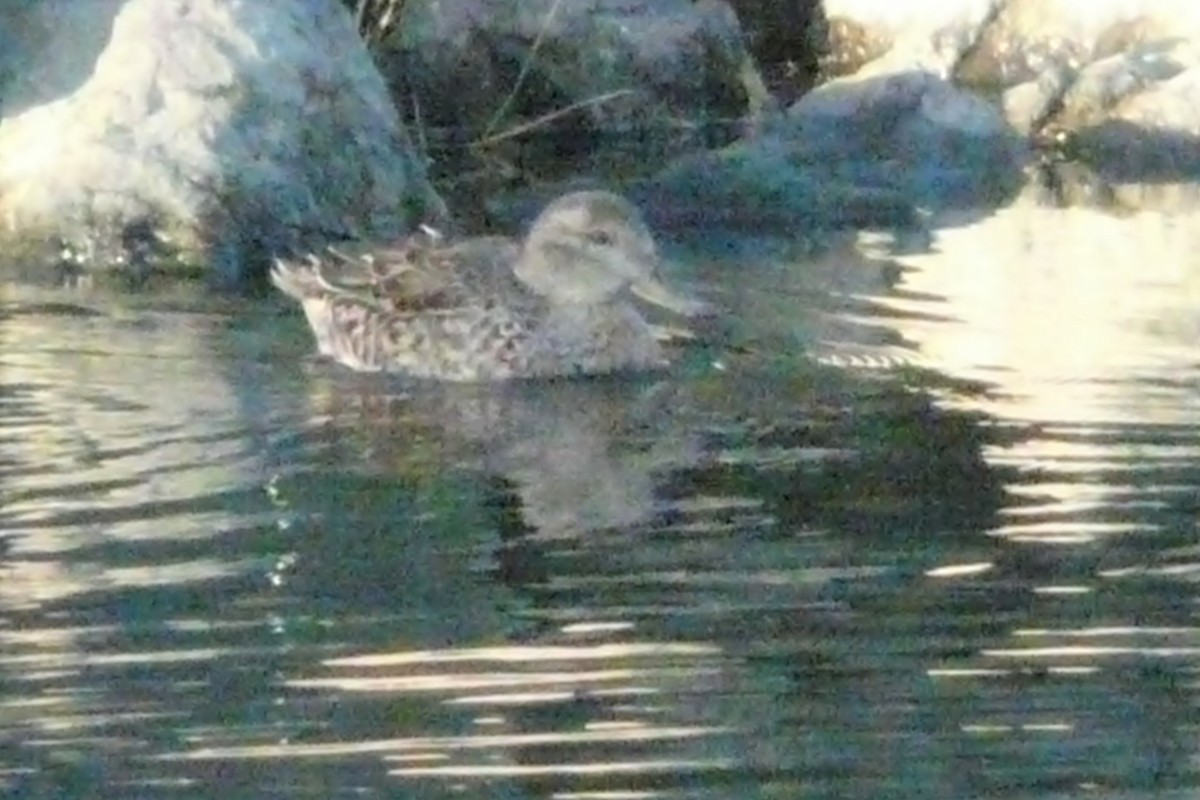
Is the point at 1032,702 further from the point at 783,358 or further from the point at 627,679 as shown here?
the point at 783,358

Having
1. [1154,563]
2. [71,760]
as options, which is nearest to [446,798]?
[71,760]

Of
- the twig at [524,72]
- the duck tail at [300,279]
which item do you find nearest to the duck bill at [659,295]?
the duck tail at [300,279]

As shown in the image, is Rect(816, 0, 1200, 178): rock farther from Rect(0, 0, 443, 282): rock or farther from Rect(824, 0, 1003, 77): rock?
Rect(0, 0, 443, 282): rock

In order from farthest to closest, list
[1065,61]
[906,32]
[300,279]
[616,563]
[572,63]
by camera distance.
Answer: [906,32]
[1065,61]
[572,63]
[300,279]
[616,563]

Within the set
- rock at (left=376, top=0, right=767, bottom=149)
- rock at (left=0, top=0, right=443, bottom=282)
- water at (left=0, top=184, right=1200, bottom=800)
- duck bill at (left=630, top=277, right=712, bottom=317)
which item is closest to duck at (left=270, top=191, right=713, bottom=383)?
duck bill at (left=630, top=277, right=712, bottom=317)

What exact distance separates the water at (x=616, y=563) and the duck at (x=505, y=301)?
0.50 feet

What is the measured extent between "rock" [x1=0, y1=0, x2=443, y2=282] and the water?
112 cm

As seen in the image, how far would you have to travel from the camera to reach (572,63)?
674 inches

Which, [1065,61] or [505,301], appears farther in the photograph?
[1065,61]

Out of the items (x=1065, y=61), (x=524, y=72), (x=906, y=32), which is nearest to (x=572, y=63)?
(x=524, y=72)

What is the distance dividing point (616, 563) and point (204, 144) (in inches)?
211

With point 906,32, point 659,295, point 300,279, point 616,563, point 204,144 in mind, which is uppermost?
point 204,144

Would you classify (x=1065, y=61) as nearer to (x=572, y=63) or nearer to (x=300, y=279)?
(x=572, y=63)

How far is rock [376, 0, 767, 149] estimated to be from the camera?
1661cm
